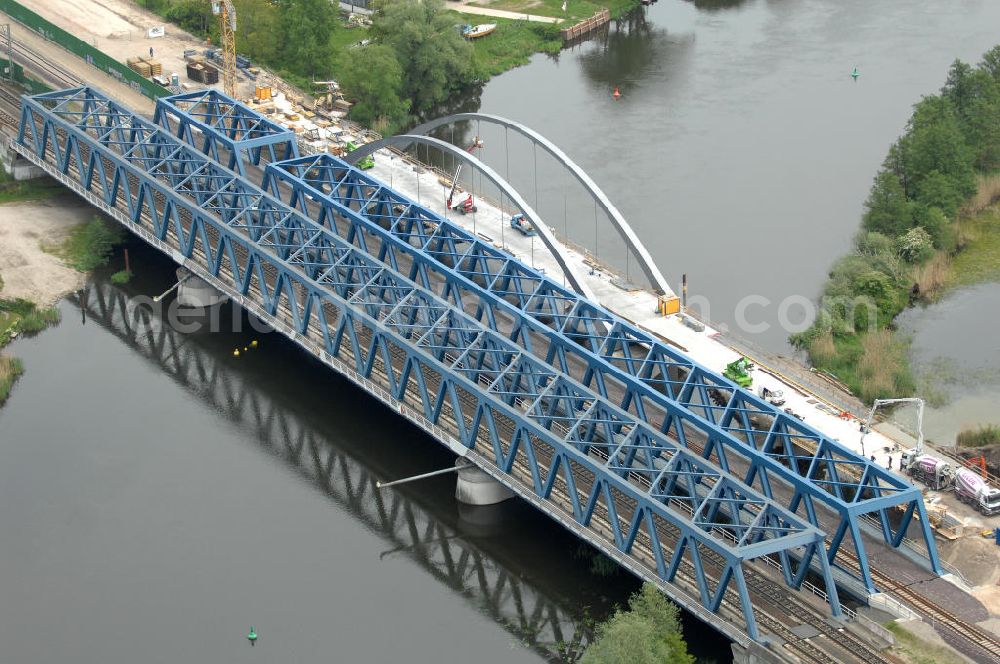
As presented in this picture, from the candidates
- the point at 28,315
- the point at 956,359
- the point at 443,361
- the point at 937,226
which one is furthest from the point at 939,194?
the point at 28,315

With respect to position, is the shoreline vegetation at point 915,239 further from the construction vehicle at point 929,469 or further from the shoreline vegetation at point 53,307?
the shoreline vegetation at point 53,307

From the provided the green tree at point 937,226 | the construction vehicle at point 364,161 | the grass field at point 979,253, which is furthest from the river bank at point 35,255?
the grass field at point 979,253

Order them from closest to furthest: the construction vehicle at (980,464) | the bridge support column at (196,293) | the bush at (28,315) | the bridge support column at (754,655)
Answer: the bridge support column at (754,655), the construction vehicle at (980,464), the bush at (28,315), the bridge support column at (196,293)

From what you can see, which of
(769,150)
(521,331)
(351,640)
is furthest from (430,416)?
(769,150)

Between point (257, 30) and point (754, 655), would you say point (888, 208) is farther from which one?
point (257, 30)

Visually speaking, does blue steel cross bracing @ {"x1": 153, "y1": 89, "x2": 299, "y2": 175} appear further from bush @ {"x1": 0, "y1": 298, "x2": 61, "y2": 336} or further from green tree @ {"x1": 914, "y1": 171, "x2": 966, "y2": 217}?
green tree @ {"x1": 914, "y1": 171, "x2": 966, "y2": 217}

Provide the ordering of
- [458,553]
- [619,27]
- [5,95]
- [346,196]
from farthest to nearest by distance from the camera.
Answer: [619,27] → [5,95] → [346,196] → [458,553]

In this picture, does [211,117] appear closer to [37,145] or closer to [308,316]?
[37,145]
